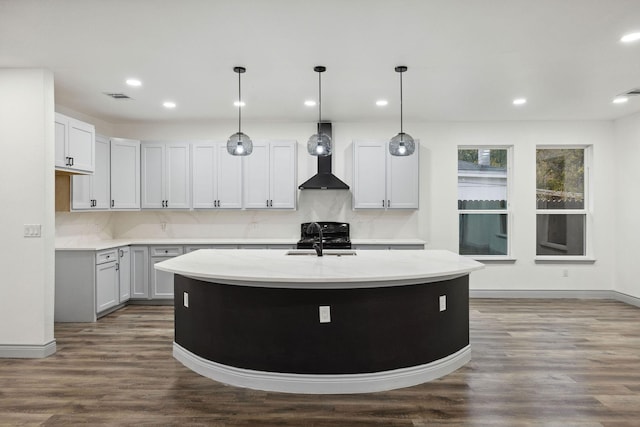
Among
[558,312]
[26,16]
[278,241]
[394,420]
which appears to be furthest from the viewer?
[278,241]

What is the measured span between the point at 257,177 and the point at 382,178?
→ 183 cm

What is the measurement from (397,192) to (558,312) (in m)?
2.64

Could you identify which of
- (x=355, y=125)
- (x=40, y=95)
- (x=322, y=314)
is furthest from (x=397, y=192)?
(x=40, y=95)

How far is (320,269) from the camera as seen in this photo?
10.1 feet

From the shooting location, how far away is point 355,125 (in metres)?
6.21

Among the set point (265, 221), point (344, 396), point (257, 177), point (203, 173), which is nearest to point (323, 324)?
point (344, 396)

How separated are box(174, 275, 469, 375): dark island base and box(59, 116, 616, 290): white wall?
305 cm

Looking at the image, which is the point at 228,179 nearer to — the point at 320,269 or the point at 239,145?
the point at 239,145

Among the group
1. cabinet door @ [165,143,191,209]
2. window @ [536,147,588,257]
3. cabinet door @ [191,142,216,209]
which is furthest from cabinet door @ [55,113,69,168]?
window @ [536,147,588,257]

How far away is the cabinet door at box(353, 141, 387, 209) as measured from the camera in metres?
5.86

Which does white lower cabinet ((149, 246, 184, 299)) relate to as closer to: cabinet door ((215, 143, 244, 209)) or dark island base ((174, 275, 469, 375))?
cabinet door ((215, 143, 244, 209))

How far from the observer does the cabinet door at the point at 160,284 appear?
563 centimetres

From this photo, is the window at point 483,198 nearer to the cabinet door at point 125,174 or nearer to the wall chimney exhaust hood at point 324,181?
the wall chimney exhaust hood at point 324,181

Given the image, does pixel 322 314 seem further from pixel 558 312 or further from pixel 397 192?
pixel 558 312
